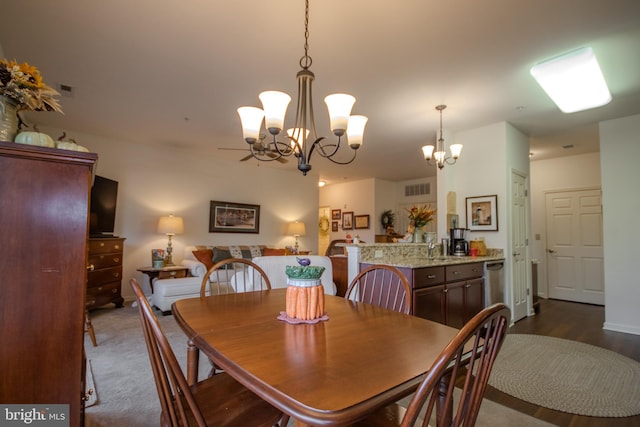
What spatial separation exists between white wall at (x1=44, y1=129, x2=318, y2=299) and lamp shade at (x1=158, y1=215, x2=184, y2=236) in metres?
0.39

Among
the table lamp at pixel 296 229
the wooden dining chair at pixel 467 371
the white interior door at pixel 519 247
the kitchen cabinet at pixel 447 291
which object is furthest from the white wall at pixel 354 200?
the wooden dining chair at pixel 467 371

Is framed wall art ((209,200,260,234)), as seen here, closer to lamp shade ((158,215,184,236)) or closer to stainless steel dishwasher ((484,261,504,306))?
lamp shade ((158,215,184,236))

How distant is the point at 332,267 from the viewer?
3.46m

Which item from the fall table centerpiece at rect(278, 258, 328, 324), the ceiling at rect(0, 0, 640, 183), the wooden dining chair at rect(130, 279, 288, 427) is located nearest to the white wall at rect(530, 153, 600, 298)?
the ceiling at rect(0, 0, 640, 183)

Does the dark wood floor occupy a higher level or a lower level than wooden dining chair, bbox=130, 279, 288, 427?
lower

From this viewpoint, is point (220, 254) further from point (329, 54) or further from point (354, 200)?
point (354, 200)

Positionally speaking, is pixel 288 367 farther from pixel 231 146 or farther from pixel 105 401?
pixel 231 146

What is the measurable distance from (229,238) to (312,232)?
2.08m

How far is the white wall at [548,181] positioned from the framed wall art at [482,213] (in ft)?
7.41

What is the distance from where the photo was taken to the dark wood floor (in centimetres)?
189

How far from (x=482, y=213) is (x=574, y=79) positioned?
1.86m

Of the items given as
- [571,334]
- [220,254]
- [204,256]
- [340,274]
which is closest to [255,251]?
[220,254]

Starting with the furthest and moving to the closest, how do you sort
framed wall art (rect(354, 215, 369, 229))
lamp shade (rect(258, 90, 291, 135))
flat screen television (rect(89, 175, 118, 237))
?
framed wall art (rect(354, 215, 369, 229)), flat screen television (rect(89, 175, 118, 237)), lamp shade (rect(258, 90, 291, 135))

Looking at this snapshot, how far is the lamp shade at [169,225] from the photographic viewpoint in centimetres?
506
